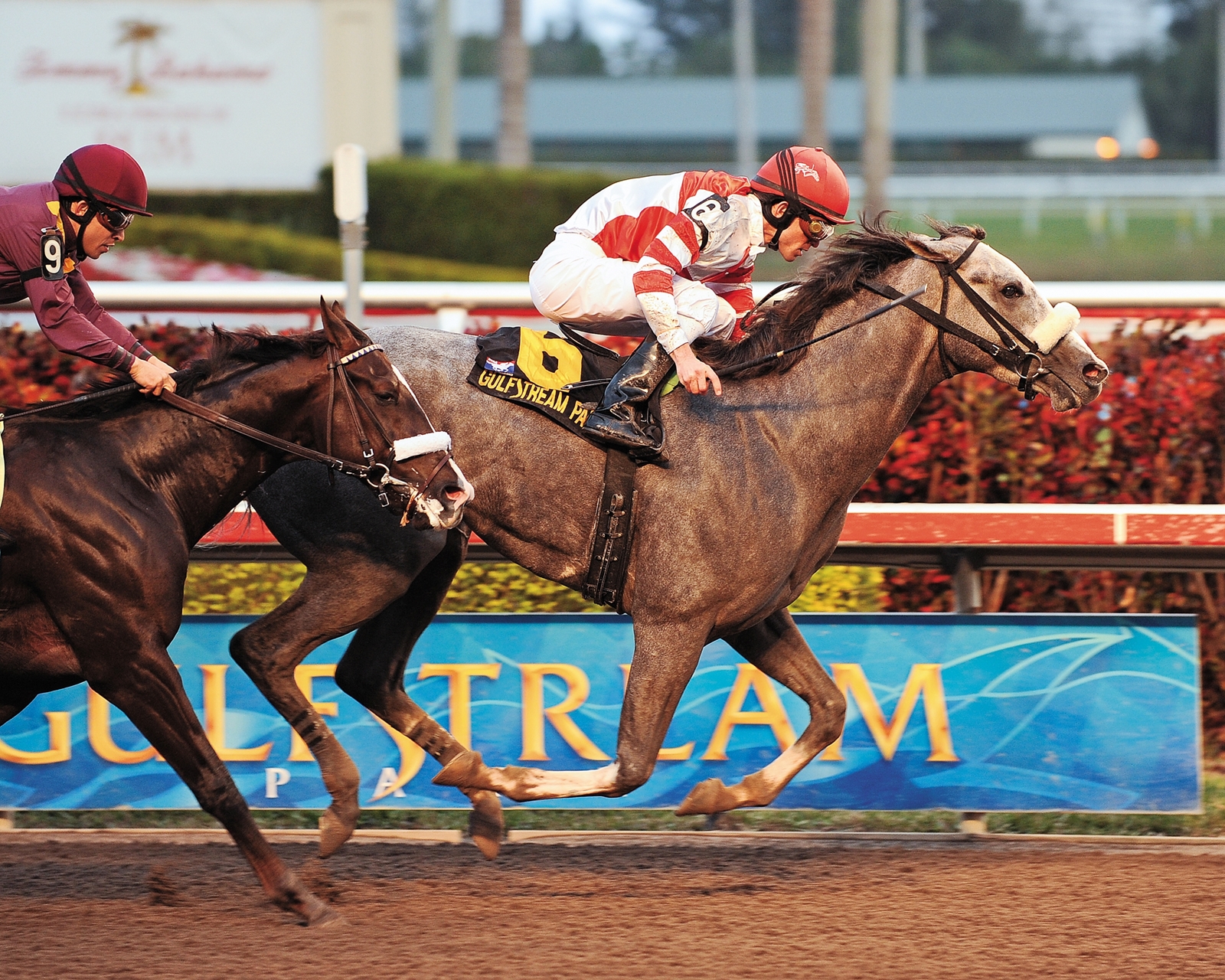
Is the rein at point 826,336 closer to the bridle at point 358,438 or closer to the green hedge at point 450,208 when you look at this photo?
the bridle at point 358,438

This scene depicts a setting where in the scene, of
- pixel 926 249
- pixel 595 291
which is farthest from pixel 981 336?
pixel 595 291

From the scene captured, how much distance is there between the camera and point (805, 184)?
4.61 m

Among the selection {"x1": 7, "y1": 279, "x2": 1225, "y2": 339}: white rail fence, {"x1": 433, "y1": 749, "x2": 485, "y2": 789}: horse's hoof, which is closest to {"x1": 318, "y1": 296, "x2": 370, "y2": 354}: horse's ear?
{"x1": 433, "y1": 749, "x2": 485, "y2": 789}: horse's hoof

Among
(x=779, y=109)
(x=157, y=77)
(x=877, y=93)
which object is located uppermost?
(x=779, y=109)

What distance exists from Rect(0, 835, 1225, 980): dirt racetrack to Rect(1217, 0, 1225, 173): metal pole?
40906 millimetres

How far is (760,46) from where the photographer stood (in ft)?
Result: 191

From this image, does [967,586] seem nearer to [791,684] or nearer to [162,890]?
[791,684]

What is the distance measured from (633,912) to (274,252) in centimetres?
1327

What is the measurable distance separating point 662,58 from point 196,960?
2343 inches

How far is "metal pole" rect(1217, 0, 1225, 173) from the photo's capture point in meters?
43.2

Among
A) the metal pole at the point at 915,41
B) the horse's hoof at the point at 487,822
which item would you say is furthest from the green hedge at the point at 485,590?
the metal pole at the point at 915,41

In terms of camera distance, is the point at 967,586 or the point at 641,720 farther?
the point at 967,586

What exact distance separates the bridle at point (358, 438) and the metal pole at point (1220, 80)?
137 feet

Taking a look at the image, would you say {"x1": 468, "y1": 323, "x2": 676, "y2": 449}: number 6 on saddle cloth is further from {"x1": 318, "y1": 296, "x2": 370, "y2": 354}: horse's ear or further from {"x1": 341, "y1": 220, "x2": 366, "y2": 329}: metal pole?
{"x1": 341, "y1": 220, "x2": 366, "y2": 329}: metal pole
